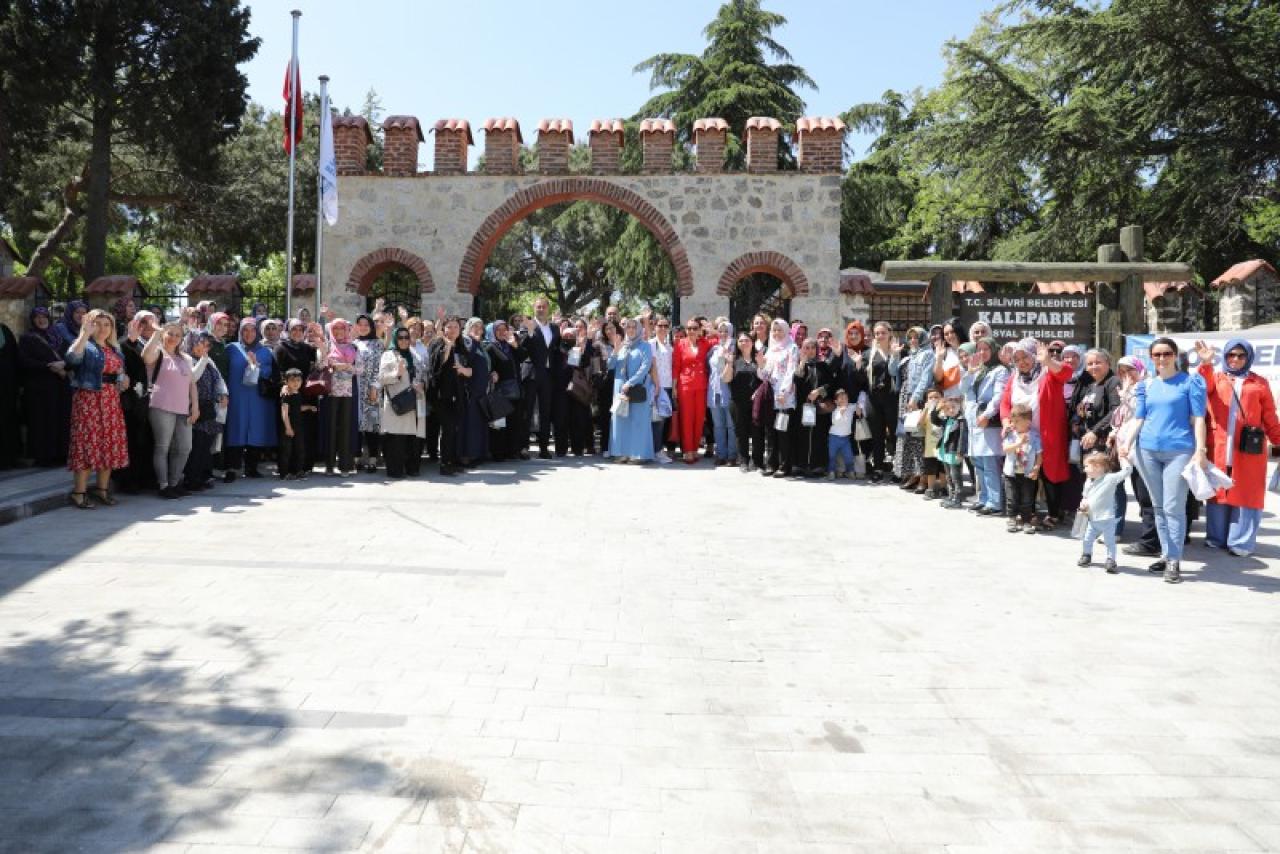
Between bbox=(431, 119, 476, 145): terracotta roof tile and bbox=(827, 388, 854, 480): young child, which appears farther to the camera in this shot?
bbox=(431, 119, 476, 145): terracotta roof tile

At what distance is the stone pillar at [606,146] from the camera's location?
674 inches

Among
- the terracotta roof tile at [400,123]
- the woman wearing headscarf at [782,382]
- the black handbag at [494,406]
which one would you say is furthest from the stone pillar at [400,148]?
the woman wearing headscarf at [782,382]

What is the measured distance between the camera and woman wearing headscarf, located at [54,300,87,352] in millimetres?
11031

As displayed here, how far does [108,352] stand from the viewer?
8.66 metres

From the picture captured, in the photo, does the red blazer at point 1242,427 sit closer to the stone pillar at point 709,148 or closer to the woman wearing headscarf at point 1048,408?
the woman wearing headscarf at point 1048,408

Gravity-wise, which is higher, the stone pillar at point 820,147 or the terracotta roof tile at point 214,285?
the stone pillar at point 820,147

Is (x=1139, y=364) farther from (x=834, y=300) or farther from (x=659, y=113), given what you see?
(x=659, y=113)

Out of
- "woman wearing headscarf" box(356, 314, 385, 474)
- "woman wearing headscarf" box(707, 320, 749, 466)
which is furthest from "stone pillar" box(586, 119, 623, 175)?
"woman wearing headscarf" box(356, 314, 385, 474)

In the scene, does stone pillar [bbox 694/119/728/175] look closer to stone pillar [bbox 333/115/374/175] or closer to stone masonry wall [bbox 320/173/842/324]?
stone masonry wall [bbox 320/173/842/324]

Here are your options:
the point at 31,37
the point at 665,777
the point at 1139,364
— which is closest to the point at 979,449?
the point at 1139,364

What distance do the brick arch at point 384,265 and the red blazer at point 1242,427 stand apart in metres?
13.0

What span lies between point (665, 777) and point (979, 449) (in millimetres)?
6436

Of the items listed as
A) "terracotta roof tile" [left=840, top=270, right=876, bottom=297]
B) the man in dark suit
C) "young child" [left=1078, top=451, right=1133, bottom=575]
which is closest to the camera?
"young child" [left=1078, top=451, right=1133, bottom=575]

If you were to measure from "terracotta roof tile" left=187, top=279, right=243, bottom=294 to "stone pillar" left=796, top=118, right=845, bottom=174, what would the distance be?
9877mm
